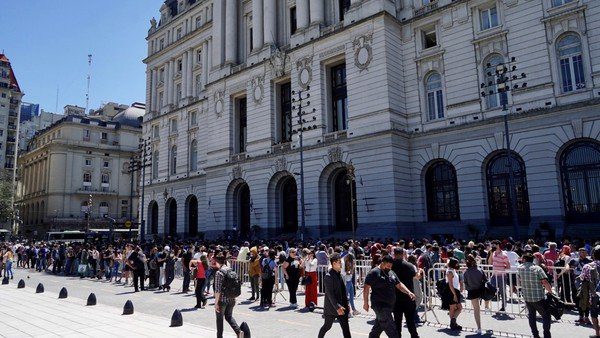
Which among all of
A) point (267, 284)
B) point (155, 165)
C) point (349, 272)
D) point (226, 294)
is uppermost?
point (155, 165)

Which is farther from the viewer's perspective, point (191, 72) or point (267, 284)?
point (191, 72)

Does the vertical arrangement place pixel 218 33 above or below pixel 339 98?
above

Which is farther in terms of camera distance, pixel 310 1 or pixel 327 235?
pixel 310 1

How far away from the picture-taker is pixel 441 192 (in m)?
32.2

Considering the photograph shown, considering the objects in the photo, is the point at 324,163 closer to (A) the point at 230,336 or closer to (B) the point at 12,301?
(B) the point at 12,301

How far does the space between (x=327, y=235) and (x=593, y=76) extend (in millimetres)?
20727

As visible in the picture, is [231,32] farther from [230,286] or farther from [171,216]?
[230,286]

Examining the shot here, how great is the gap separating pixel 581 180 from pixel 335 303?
2430cm

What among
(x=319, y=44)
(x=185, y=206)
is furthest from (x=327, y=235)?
(x=185, y=206)

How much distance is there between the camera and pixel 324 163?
35594mm

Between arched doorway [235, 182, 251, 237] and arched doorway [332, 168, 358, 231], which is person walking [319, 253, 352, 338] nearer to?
arched doorway [332, 168, 358, 231]

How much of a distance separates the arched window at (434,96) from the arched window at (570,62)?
781 cm

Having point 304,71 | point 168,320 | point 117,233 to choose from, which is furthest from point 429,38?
point 117,233

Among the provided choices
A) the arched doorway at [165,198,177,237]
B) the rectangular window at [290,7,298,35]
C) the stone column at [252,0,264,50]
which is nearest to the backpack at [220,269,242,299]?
the rectangular window at [290,7,298,35]
